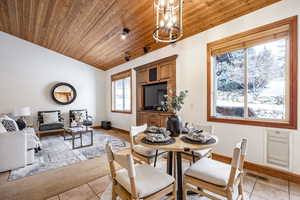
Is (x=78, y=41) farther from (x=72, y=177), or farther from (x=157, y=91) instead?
(x=72, y=177)

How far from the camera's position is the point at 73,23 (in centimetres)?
352

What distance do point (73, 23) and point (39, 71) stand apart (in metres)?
2.94

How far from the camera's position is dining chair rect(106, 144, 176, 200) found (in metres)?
1.08

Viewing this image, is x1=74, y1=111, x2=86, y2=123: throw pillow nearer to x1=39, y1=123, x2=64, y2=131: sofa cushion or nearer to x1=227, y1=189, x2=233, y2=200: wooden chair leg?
x1=39, y1=123, x2=64, y2=131: sofa cushion

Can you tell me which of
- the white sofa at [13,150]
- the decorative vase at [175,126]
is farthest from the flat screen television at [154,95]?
the white sofa at [13,150]

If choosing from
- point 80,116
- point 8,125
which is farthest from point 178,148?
point 80,116

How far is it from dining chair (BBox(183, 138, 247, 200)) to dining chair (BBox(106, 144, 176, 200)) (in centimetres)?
27

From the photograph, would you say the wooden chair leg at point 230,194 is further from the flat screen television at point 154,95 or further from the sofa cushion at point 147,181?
the flat screen television at point 154,95

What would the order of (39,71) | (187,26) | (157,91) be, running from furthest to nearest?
(39,71)
(157,91)
(187,26)

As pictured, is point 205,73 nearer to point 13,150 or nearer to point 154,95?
point 154,95

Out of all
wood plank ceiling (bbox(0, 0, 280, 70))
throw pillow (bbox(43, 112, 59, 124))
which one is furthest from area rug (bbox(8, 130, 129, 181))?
wood plank ceiling (bbox(0, 0, 280, 70))

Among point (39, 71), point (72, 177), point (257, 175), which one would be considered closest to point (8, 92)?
point (39, 71)

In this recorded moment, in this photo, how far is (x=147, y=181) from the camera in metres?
1.28

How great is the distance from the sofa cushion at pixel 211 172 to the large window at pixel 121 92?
4.05 m
